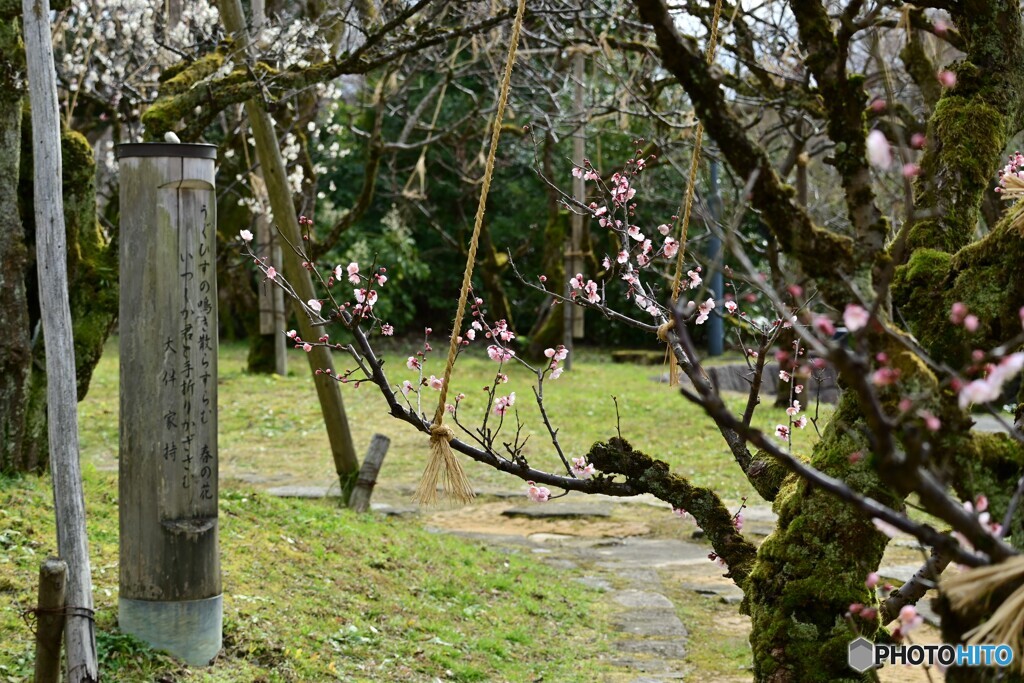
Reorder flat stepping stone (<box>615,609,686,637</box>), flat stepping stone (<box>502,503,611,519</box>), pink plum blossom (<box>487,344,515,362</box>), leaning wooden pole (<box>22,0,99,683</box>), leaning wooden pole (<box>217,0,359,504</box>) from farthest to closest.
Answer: flat stepping stone (<box>502,503,611,519</box>) → leaning wooden pole (<box>217,0,359,504</box>) → flat stepping stone (<box>615,609,686,637</box>) → pink plum blossom (<box>487,344,515,362</box>) → leaning wooden pole (<box>22,0,99,683</box>)

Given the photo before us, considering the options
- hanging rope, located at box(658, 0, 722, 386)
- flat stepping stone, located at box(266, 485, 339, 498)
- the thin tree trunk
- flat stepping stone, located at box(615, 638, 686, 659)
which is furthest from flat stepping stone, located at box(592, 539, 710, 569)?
hanging rope, located at box(658, 0, 722, 386)

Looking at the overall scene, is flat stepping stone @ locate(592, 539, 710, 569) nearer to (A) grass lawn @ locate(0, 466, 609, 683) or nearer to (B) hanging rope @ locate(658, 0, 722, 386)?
(A) grass lawn @ locate(0, 466, 609, 683)

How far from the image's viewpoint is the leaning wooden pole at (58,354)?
3.38 m

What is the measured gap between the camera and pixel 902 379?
6.81 feet

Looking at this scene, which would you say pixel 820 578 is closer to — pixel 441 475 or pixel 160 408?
pixel 441 475

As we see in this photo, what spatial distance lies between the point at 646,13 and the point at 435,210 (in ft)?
49.6

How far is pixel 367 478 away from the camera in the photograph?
23.1ft

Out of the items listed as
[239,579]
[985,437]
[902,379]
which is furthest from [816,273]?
[239,579]

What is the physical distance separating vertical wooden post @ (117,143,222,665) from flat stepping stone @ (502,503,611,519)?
3906mm

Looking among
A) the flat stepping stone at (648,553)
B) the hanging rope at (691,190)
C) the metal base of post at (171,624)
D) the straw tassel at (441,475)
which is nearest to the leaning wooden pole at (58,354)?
the metal base of post at (171,624)

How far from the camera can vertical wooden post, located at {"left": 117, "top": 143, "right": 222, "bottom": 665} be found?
401 cm

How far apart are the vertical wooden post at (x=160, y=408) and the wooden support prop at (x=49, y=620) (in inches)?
29.1

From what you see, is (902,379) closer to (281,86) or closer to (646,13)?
(646,13)

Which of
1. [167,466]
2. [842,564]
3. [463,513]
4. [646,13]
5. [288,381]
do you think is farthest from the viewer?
[288,381]
